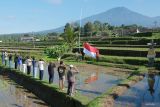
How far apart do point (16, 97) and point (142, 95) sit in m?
8.16

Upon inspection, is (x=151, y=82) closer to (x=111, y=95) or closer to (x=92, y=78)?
(x=92, y=78)

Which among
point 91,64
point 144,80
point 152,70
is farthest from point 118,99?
point 91,64

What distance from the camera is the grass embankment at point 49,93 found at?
56.6 ft

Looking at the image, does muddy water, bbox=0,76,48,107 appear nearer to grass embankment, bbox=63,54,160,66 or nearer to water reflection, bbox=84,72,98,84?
water reflection, bbox=84,72,98,84

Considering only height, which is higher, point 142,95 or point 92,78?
point 142,95

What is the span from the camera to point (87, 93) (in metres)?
Answer: 19.9

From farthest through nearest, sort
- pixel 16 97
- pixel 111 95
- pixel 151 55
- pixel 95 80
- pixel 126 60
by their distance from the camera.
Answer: pixel 126 60
pixel 151 55
pixel 95 80
pixel 16 97
pixel 111 95

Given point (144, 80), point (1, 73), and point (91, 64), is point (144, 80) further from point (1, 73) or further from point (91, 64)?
point (1, 73)

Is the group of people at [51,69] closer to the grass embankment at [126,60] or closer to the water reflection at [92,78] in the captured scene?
the water reflection at [92,78]

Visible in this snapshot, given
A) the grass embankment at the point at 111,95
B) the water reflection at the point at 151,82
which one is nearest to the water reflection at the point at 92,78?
the grass embankment at the point at 111,95

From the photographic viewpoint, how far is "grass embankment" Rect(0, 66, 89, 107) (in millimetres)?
17237

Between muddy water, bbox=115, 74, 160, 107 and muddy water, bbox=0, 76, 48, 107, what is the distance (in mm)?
4711

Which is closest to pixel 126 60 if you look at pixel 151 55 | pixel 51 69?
pixel 151 55

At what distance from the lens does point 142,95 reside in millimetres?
18328
